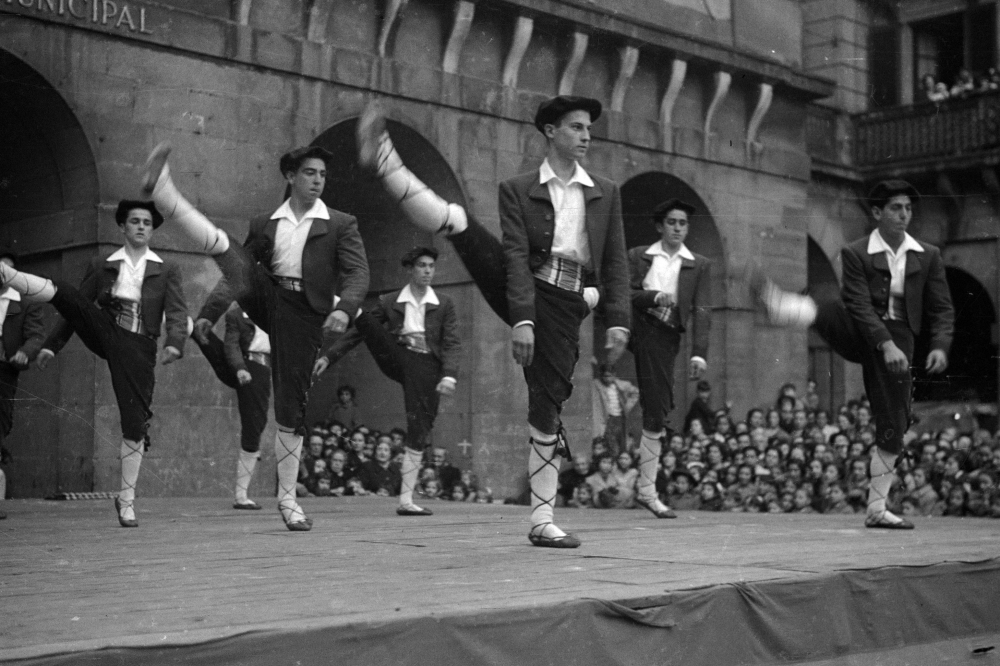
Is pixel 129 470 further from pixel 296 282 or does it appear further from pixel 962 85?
pixel 962 85

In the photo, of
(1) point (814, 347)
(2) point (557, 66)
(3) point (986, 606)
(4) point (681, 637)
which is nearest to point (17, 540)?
(4) point (681, 637)

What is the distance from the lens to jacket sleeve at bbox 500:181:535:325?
6105mm

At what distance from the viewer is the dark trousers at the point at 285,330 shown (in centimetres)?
743

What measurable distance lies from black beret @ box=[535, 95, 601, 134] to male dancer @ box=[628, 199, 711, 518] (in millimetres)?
3043

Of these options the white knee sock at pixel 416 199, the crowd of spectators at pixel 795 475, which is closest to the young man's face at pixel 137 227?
the white knee sock at pixel 416 199

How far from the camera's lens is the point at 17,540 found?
705cm

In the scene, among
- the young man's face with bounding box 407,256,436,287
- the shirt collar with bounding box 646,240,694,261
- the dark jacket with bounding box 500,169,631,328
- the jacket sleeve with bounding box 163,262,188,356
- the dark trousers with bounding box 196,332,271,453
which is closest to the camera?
the dark jacket with bounding box 500,169,631,328

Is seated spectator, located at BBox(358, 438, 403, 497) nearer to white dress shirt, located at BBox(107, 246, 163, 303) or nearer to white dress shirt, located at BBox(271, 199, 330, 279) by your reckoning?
white dress shirt, located at BBox(107, 246, 163, 303)

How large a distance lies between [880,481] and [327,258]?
371cm

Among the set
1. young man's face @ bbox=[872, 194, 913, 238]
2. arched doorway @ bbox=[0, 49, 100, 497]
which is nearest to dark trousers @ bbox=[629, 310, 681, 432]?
young man's face @ bbox=[872, 194, 913, 238]

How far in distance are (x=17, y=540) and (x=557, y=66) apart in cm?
1171

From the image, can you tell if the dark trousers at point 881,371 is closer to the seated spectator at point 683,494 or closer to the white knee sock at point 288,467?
the white knee sock at point 288,467

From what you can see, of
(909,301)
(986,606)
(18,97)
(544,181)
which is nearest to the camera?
(986,606)

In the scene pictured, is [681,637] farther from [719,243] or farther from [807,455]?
[719,243]
